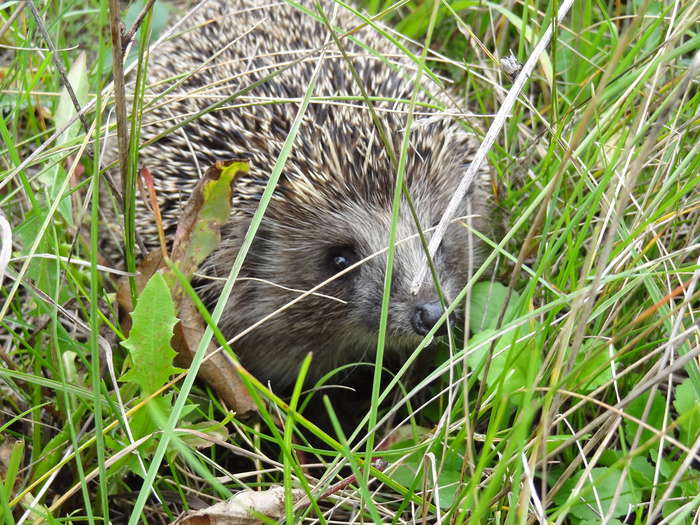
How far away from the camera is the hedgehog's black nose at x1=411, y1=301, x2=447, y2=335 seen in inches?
91.6

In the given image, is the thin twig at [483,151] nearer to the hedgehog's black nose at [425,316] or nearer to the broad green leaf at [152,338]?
the hedgehog's black nose at [425,316]

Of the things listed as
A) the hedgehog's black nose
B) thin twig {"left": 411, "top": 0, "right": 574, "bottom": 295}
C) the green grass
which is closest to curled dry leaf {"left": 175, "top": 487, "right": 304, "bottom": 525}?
the green grass

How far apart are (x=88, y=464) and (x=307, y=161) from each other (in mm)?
1100

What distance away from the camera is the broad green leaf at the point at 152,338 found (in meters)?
1.89

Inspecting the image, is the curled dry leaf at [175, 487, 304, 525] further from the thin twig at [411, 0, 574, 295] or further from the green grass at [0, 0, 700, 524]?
the thin twig at [411, 0, 574, 295]

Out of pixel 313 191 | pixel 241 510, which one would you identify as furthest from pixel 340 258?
pixel 241 510

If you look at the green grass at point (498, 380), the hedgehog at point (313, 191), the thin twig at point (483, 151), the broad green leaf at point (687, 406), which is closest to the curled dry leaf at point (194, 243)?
the green grass at point (498, 380)

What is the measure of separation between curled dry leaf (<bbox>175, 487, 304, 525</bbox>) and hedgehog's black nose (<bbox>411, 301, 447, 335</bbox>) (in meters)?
0.59

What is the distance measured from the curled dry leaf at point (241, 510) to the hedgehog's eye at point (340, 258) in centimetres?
90

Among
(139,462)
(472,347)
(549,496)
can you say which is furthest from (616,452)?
(139,462)

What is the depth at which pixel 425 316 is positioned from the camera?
2.35m

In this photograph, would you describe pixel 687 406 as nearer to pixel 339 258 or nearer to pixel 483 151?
pixel 483 151

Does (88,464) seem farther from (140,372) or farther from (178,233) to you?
(178,233)

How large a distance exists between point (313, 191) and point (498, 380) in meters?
0.99
